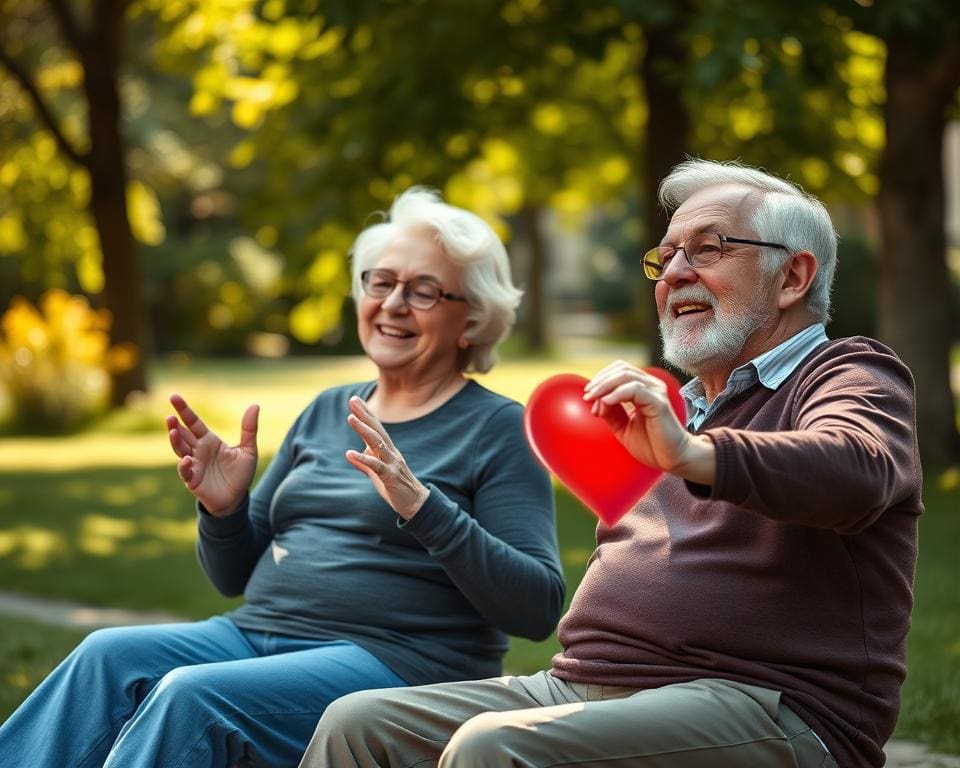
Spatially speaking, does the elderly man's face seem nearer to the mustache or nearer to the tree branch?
the mustache

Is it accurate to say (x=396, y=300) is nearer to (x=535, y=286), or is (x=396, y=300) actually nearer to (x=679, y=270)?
(x=679, y=270)

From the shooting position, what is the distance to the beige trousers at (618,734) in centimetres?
226

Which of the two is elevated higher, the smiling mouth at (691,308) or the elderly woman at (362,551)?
the smiling mouth at (691,308)

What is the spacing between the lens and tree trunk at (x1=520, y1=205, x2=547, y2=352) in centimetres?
2844

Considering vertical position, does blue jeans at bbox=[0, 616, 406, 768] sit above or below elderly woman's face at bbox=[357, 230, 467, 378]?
below

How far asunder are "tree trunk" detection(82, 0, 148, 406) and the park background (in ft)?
0.08

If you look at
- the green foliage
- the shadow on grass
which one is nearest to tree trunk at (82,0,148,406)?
the shadow on grass

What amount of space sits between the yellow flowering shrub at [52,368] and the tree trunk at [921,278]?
9133 millimetres

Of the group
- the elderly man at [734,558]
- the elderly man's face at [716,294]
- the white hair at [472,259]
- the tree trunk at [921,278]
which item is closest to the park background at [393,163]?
the tree trunk at [921,278]

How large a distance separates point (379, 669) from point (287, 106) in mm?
8663

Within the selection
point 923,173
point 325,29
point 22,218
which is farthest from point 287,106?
point 22,218

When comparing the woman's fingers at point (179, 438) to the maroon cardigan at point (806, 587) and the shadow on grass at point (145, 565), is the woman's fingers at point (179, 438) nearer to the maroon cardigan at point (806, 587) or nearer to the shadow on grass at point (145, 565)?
the maroon cardigan at point (806, 587)

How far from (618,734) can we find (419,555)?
0.99 m

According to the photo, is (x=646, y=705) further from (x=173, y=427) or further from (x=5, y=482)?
(x=5, y=482)
